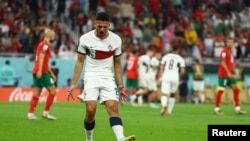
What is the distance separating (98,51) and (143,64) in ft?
63.9

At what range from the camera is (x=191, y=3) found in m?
44.4

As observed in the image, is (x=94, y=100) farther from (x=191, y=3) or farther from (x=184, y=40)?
(x=191, y=3)

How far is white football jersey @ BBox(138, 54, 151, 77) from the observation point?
3338 cm

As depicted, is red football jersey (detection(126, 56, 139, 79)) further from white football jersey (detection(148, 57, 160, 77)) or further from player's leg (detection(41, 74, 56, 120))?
player's leg (detection(41, 74, 56, 120))

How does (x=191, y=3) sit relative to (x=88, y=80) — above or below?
above

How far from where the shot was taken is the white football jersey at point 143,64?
3338 centimetres

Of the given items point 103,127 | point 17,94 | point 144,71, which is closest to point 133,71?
point 144,71

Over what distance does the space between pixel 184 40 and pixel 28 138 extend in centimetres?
2506

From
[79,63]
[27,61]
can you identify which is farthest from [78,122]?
[27,61]

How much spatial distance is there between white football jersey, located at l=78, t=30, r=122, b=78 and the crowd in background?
21.4m

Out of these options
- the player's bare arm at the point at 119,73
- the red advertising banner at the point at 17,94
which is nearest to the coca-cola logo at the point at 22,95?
the red advertising banner at the point at 17,94

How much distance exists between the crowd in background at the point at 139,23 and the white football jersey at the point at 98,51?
2139 centimetres

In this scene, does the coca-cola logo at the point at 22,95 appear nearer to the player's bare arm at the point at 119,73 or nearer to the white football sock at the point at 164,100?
the white football sock at the point at 164,100

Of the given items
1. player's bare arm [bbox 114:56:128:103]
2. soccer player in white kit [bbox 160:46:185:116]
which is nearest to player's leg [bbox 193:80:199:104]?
soccer player in white kit [bbox 160:46:185:116]
